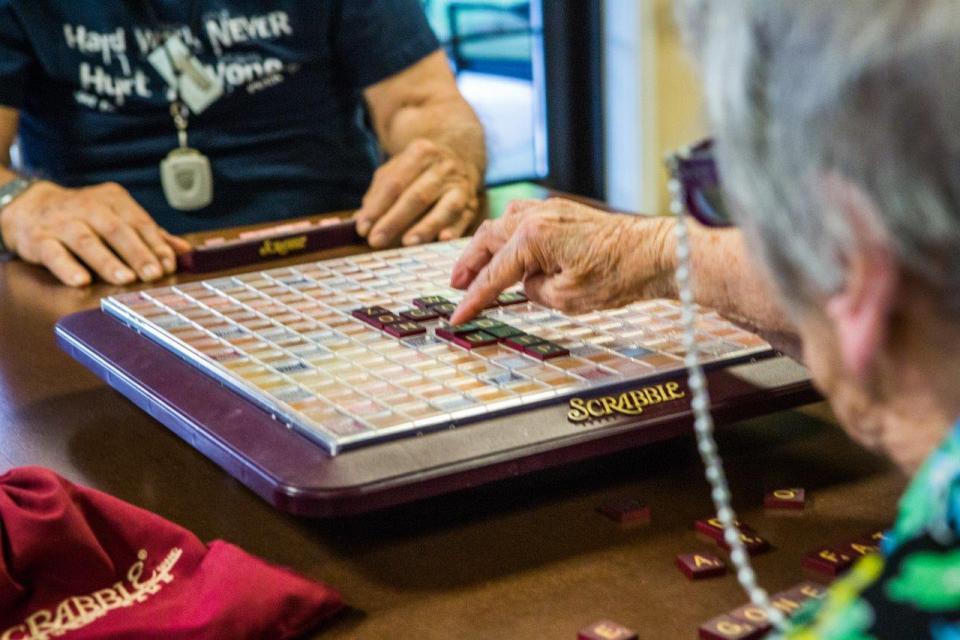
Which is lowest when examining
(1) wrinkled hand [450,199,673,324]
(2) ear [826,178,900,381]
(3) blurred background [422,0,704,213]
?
(3) blurred background [422,0,704,213]

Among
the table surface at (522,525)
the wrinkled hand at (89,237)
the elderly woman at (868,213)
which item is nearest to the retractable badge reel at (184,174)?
the wrinkled hand at (89,237)

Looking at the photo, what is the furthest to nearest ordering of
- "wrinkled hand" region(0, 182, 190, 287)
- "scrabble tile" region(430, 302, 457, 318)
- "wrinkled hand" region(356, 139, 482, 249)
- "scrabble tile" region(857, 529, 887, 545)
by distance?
"wrinkled hand" region(356, 139, 482, 249) → "wrinkled hand" region(0, 182, 190, 287) → "scrabble tile" region(430, 302, 457, 318) → "scrabble tile" region(857, 529, 887, 545)

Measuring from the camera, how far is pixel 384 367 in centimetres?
103

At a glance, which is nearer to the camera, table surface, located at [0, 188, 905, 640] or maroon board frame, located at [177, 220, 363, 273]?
table surface, located at [0, 188, 905, 640]

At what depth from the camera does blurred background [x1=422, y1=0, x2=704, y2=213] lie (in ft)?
12.1

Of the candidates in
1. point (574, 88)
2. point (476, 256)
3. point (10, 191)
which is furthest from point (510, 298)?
point (574, 88)

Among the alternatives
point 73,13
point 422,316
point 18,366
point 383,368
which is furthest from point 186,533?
point 73,13

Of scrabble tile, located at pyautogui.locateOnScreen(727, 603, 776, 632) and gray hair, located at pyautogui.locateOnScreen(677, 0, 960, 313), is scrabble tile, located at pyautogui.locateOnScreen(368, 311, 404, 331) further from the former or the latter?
gray hair, located at pyautogui.locateOnScreen(677, 0, 960, 313)

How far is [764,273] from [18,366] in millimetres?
902

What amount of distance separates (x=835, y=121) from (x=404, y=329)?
2.13 feet

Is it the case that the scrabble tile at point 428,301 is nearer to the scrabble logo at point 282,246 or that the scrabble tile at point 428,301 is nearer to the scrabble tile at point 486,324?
the scrabble tile at point 486,324

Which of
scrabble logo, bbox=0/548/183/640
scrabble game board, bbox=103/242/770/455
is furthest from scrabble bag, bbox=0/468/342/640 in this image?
scrabble game board, bbox=103/242/770/455

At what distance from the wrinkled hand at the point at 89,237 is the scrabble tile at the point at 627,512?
0.84 meters

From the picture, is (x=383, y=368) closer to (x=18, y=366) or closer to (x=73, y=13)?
A: (x=18, y=366)
